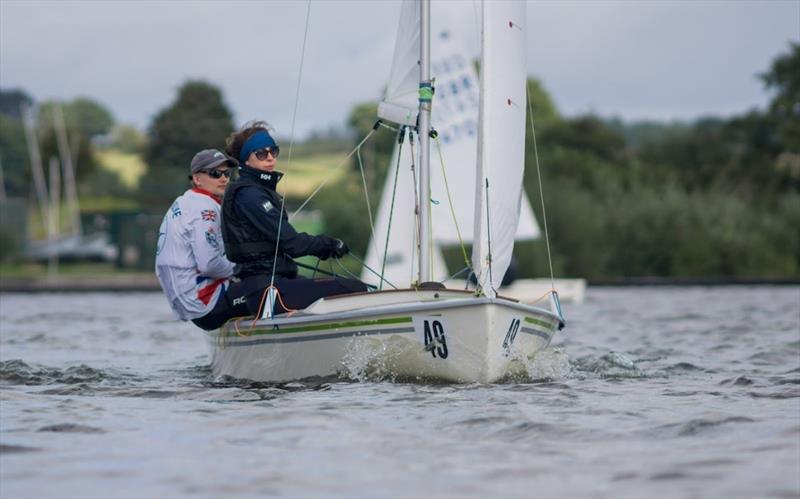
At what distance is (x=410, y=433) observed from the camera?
297 inches

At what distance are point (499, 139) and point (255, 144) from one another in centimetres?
176

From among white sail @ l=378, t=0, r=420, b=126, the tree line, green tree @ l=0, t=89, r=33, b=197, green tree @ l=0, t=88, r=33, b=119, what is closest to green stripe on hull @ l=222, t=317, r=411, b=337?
white sail @ l=378, t=0, r=420, b=126

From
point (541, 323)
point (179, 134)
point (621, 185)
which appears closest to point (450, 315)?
point (541, 323)

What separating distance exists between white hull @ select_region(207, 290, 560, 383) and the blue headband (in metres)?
1.23

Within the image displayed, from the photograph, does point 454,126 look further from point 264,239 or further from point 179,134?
point 179,134

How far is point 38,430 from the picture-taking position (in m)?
7.71

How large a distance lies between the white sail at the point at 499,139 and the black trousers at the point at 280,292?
1096mm

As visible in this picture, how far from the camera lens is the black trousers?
10391 mm

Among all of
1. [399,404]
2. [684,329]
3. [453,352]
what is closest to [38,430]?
[399,404]

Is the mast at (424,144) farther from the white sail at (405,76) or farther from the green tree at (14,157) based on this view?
the green tree at (14,157)

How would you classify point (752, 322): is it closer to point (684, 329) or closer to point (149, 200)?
point (684, 329)

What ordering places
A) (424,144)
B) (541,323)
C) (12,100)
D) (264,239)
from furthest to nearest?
1. (12,100)
2. (424,144)
3. (264,239)
4. (541,323)

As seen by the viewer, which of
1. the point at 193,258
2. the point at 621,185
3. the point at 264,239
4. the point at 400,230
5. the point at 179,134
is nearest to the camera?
the point at 264,239

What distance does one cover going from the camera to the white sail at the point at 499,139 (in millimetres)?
10023
